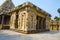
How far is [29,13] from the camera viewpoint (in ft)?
28.2

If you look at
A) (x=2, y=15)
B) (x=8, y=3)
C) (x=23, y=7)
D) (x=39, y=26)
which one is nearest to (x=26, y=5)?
(x=23, y=7)

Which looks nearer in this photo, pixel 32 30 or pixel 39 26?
pixel 32 30

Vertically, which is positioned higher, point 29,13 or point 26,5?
point 26,5

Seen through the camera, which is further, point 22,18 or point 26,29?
point 22,18

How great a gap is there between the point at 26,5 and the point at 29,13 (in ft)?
2.47

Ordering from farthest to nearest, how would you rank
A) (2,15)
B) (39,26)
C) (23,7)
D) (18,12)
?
(2,15), (39,26), (18,12), (23,7)

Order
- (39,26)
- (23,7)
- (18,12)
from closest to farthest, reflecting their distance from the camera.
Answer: (23,7), (18,12), (39,26)

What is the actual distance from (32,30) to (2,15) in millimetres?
7385

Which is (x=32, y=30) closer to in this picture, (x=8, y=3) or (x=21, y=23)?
(x=21, y=23)

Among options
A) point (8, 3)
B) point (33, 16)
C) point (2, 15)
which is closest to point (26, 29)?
point (33, 16)

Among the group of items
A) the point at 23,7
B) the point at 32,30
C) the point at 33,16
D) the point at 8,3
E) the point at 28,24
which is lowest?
the point at 32,30

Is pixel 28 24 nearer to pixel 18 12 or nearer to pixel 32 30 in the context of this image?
pixel 32 30

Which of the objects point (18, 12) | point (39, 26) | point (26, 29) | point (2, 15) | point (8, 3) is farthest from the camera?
point (8, 3)

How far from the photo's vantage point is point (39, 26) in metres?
11.8
